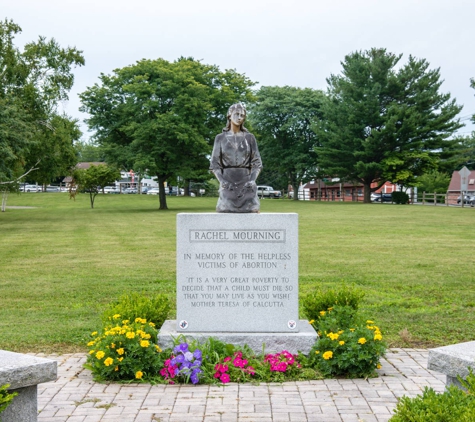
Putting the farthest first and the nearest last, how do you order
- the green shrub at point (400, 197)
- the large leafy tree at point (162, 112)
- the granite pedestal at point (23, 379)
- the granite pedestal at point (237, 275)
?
the green shrub at point (400, 197) → the large leafy tree at point (162, 112) → the granite pedestal at point (237, 275) → the granite pedestal at point (23, 379)

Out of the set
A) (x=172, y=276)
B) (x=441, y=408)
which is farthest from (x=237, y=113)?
(x=172, y=276)

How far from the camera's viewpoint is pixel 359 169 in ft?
186

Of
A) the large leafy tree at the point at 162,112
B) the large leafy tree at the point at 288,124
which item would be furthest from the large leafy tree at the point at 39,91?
the large leafy tree at the point at 288,124

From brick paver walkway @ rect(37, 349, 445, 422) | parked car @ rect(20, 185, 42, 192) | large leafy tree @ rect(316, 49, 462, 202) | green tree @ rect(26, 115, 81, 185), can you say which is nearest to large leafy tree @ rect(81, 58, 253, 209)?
green tree @ rect(26, 115, 81, 185)

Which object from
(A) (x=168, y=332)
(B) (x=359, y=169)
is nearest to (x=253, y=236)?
(A) (x=168, y=332)

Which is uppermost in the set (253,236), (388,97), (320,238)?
(388,97)

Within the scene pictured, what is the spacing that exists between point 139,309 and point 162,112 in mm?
39965

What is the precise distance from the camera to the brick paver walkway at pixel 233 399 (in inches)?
211

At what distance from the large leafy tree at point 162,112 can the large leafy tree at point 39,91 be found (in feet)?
27.2

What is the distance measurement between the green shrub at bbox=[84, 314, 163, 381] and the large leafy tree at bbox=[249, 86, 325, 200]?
63.2 meters

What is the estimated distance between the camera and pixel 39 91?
35406mm

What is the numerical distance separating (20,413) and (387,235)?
1952cm

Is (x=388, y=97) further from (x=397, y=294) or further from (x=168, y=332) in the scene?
(x=168, y=332)

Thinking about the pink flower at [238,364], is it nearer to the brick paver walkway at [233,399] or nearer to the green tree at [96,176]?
the brick paver walkway at [233,399]
